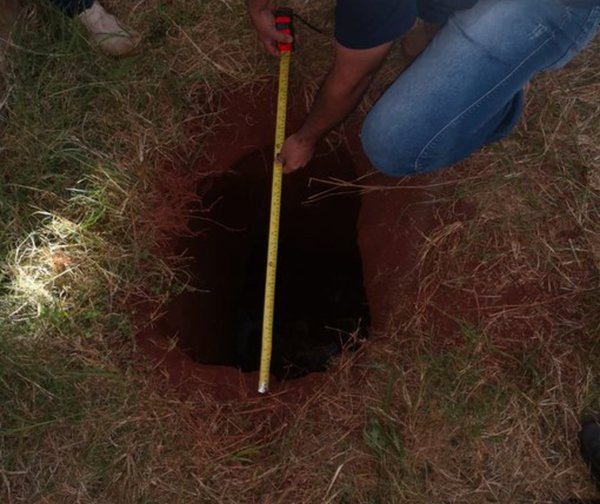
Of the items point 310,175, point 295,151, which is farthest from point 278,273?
point 295,151

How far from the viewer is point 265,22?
6.37 feet

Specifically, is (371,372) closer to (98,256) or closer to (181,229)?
(181,229)

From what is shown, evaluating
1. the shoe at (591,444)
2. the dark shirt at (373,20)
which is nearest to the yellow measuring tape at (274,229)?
the dark shirt at (373,20)

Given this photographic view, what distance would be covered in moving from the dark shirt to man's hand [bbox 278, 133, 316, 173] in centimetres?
42

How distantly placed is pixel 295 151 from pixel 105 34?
34.4 inches

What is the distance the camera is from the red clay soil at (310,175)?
197cm

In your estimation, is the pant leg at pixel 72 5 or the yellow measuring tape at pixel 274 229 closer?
the yellow measuring tape at pixel 274 229

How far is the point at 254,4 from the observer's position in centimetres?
191

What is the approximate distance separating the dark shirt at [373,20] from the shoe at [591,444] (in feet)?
4.00

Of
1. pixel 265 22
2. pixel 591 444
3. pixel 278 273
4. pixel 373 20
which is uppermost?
pixel 373 20

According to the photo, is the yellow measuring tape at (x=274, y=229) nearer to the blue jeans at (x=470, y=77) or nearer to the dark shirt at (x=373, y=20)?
the blue jeans at (x=470, y=77)

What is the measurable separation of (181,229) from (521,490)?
1.36m

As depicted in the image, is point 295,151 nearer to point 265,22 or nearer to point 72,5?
point 265,22

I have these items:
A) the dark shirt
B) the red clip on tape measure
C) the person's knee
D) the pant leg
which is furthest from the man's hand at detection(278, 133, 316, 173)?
the pant leg
